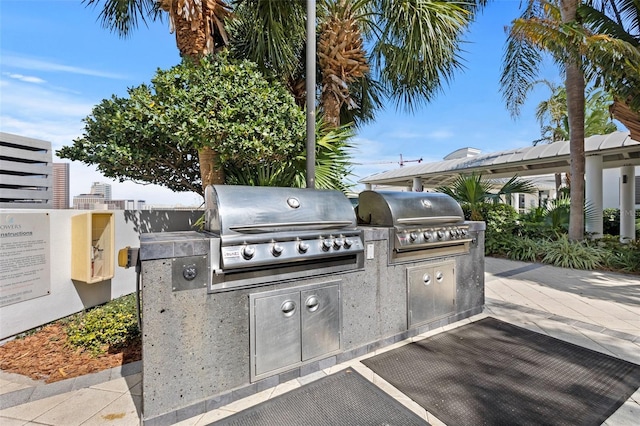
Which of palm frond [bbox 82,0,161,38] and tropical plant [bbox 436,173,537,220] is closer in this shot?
palm frond [bbox 82,0,161,38]

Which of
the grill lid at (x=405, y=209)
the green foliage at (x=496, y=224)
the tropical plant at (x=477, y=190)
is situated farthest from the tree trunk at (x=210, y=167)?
the green foliage at (x=496, y=224)

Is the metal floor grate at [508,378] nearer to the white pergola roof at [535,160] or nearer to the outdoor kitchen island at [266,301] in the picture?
the outdoor kitchen island at [266,301]

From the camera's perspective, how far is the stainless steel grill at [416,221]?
2875 mm

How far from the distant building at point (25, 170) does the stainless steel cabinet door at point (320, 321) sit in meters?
46.4

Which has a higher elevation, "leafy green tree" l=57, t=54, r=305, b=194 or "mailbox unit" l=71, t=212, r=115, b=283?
"leafy green tree" l=57, t=54, r=305, b=194

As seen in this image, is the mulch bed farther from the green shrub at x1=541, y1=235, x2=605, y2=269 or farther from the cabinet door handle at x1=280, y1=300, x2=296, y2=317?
the green shrub at x1=541, y1=235, x2=605, y2=269

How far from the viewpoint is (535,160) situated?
8.56 meters

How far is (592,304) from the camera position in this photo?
155 inches

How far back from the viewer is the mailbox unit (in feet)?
11.2

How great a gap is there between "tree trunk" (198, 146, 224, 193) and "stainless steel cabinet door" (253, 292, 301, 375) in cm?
275

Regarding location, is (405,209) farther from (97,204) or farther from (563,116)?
(563,116)

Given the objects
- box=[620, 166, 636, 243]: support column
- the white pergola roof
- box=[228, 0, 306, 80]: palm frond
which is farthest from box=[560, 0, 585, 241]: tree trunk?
box=[228, 0, 306, 80]: palm frond

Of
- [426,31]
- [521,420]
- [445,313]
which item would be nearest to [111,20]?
[426,31]

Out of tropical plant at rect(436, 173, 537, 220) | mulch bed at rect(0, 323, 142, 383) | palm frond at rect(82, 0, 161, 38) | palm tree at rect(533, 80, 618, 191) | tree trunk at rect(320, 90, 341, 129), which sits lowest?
mulch bed at rect(0, 323, 142, 383)
